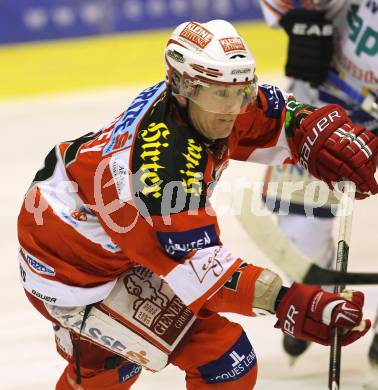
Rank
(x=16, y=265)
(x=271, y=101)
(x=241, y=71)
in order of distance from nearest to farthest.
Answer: (x=241, y=71)
(x=271, y=101)
(x=16, y=265)

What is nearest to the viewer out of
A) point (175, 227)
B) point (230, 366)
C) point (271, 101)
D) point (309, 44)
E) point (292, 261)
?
point (292, 261)

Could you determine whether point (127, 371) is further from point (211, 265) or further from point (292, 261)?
point (292, 261)

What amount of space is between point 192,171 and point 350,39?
131 cm

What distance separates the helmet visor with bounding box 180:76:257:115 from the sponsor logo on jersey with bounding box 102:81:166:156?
5.3 inches

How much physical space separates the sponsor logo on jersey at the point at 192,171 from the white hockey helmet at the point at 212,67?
0.10 m

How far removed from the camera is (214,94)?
7.49ft

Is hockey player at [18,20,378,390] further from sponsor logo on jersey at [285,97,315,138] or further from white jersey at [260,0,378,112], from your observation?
white jersey at [260,0,378,112]

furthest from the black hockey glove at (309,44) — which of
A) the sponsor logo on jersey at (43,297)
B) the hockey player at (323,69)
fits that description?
the sponsor logo on jersey at (43,297)

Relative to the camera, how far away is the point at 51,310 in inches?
102

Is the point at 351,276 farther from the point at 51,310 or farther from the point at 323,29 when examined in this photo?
the point at 323,29

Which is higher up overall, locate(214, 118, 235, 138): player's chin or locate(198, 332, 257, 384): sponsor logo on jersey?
locate(214, 118, 235, 138): player's chin

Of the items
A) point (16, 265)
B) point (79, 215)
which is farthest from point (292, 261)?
point (16, 265)

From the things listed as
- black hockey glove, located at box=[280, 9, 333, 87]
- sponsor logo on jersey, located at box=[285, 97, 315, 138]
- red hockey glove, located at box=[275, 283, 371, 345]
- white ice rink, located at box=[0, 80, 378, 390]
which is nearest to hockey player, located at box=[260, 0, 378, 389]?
black hockey glove, located at box=[280, 9, 333, 87]

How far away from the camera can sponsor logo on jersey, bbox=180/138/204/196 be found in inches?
86.6
